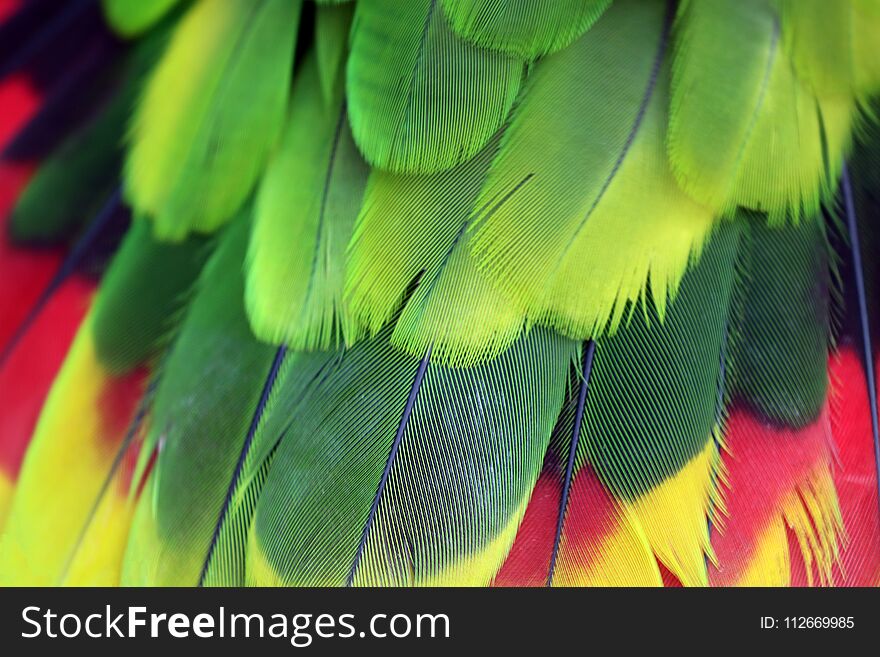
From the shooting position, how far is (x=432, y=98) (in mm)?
777

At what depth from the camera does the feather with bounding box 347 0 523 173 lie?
2.55 feet

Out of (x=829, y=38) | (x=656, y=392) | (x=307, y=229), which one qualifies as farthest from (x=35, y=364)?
(x=829, y=38)

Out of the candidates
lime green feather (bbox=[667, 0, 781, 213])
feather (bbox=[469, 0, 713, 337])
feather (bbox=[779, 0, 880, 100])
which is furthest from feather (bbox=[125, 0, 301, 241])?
feather (bbox=[779, 0, 880, 100])

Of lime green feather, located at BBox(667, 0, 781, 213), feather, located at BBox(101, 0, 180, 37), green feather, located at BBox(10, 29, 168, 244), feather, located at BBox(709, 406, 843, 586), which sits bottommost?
feather, located at BBox(709, 406, 843, 586)

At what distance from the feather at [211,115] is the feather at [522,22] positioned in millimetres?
237

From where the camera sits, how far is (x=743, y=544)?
2.50 feet

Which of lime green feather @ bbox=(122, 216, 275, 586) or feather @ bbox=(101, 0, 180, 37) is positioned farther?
feather @ bbox=(101, 0, 180, 37)

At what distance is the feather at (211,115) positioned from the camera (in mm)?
883

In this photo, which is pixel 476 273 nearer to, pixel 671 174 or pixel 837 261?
pixel 671 174

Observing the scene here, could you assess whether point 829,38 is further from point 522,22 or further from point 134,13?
point 134,13

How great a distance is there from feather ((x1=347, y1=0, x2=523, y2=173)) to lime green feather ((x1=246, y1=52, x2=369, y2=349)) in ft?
0.19

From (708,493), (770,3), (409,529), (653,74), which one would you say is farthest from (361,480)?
(770,3)

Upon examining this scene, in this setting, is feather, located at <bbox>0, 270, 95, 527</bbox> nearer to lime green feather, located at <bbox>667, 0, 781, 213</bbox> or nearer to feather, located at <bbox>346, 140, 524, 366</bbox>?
feather, located at <bbox>346, 140, 524, 366</bbox>

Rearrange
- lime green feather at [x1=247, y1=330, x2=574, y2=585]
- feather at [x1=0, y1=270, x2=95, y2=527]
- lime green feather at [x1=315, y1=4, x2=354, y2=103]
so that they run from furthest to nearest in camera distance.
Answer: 1. feather at [x1=0, y1=270, x2=95, y2=527]
2. lime green feather at [x1=315, y1=4, x2=354, y2=103]
3. lime green feather at [x1=247, y1=330, x2=574, y2=585]
